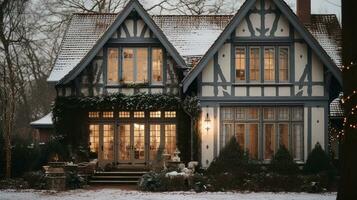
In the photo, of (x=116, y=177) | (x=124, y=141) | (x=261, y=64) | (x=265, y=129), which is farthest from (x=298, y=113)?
(x=116, y=177)

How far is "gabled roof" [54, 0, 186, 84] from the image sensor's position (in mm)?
25188

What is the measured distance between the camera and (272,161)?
24.1 metres

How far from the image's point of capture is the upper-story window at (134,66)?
26.3m

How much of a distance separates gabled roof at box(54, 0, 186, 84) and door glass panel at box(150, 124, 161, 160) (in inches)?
130

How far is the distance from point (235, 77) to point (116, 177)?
21.0ft

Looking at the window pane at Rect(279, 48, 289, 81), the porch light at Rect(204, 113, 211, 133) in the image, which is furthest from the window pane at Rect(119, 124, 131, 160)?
the window pane at Rect(279, 48, 289, 81)

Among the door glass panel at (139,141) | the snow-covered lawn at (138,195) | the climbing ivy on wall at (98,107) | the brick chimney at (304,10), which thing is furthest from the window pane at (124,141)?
the brick chimney at (304,10)

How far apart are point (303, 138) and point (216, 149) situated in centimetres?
363

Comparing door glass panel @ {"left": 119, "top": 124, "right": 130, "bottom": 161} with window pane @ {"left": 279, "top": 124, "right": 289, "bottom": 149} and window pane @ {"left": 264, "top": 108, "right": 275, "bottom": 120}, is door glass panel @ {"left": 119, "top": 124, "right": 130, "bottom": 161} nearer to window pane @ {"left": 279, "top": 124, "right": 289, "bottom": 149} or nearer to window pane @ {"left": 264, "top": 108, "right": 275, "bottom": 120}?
window pane @ {"left": 264, "top": 108, "right": 275, "bottom": 120}

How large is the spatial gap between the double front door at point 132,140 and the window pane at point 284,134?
4656 mm

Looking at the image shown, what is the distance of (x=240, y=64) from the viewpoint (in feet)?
83.4

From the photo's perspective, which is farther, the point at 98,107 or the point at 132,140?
the point at 132,140

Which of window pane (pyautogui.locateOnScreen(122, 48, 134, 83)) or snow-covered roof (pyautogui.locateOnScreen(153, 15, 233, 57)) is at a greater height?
snow-covered roof (pyautogui.locateOnScreen(153, 15, 233, 57))

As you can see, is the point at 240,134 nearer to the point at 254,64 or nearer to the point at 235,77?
the point at 235,77
